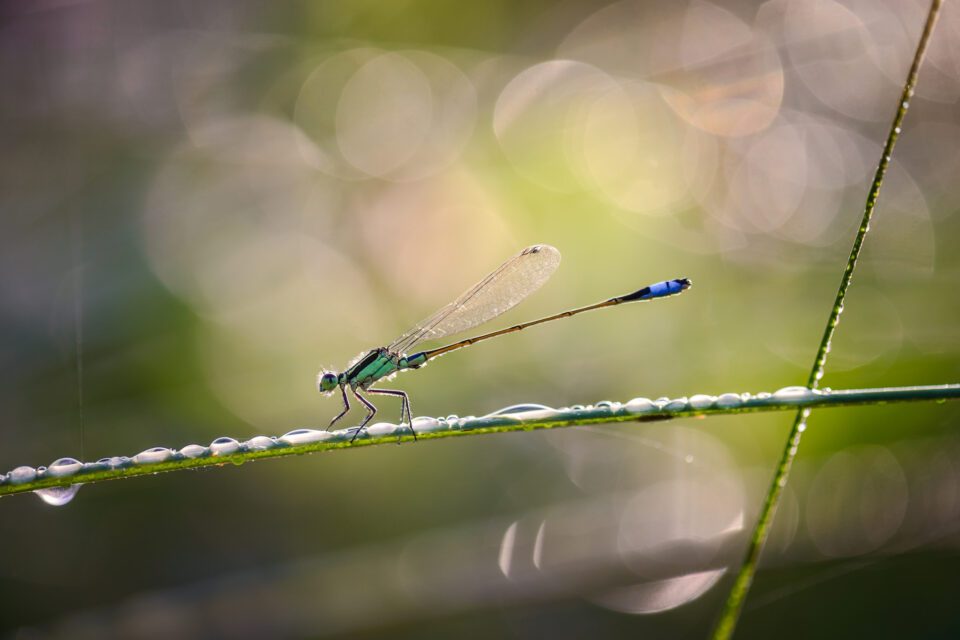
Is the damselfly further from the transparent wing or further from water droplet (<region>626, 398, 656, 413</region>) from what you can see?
water droplet (<region>626, 398, 656, 413</region>)

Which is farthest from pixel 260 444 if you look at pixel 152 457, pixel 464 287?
pixel 464 287

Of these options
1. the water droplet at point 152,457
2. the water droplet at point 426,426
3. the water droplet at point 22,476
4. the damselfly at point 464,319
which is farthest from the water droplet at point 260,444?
the damselfly at point 464,319

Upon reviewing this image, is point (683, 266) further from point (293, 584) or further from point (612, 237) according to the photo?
point (293, 584)

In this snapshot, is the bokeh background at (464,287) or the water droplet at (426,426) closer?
the water droplet at (426,426)

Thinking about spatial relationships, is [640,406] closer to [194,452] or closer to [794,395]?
[794,395]

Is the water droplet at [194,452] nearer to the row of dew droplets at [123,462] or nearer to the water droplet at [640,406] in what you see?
the row of dew droplets at [123,462]

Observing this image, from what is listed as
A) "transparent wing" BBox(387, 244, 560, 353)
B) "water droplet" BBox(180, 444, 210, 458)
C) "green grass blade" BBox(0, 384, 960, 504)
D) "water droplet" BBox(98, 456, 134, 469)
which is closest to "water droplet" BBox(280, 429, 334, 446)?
"green grass blade" BBox(0, 384, 960, 504)
